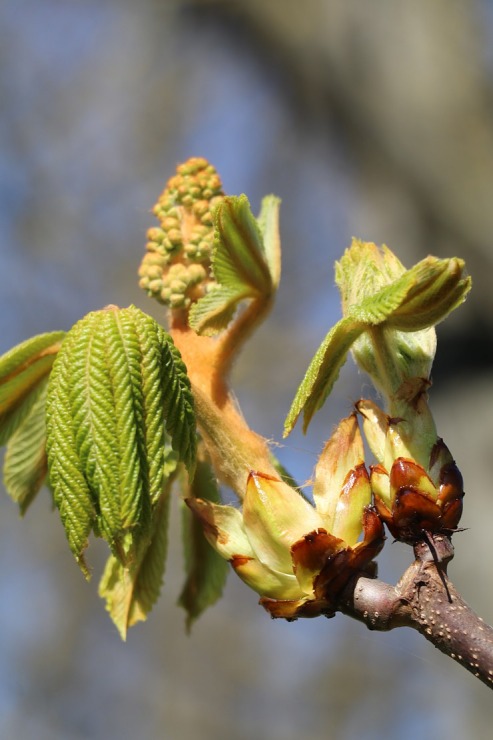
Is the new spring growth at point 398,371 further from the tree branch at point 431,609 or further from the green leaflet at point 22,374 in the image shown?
the green leaflet at point 22,374

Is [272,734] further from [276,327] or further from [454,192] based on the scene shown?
[454,192]

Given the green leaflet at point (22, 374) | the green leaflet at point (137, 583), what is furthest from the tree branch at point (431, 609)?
the green leaflet at point (22, 374)

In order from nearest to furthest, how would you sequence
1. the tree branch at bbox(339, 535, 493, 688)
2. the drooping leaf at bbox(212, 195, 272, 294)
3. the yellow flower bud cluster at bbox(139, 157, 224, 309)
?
the tree branch at bbox(339, 535, 493, 688)
the drooping leaf at bbox(212, 195, 272, 294)
the yellow flower bud cluster at bbox(139, 157, 224, 309)

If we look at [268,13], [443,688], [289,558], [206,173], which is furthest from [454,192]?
[289,558]

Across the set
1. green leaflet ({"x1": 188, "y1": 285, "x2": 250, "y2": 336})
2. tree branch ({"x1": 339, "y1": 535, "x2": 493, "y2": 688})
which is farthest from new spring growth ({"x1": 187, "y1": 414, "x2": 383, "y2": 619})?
green leaflet ({"x1": 188, "y1": 285, "x2": 250, "y2": 336})

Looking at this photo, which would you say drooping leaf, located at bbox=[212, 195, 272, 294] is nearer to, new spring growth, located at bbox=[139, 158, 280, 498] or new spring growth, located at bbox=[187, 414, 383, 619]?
new spring growth, located at bbox=[139, 158, 280, 498]

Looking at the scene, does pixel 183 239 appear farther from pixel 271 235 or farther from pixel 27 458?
pixel 27 458
